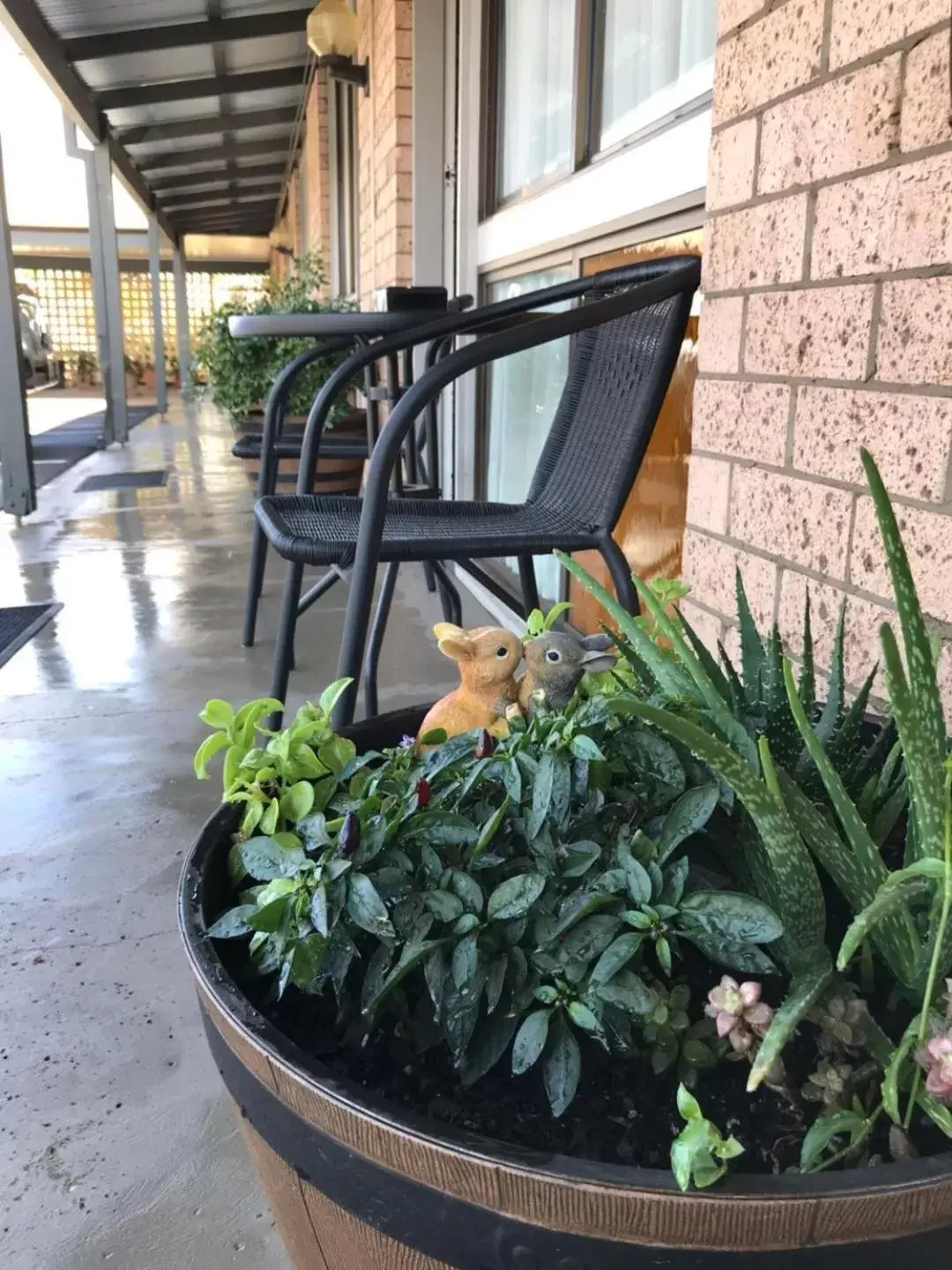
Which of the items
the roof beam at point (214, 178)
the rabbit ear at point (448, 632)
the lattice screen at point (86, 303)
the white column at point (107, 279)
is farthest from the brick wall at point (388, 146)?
the lattice screen at point (86, 303)

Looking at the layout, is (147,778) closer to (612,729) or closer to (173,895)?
(173,895)

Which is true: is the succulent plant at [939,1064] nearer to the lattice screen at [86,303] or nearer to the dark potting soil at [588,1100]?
the dark potting soil at [588,1100]

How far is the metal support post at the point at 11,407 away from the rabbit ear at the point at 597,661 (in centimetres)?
436

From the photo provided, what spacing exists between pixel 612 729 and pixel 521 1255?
333mm

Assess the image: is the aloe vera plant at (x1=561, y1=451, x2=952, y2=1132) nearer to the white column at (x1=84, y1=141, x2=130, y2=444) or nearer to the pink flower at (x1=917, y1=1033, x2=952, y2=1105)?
the pink flower at (x1=917, y1=1033, x2=952, y2=1105)

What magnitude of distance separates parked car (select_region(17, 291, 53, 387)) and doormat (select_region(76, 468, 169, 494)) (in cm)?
911

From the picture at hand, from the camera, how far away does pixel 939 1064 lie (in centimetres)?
48

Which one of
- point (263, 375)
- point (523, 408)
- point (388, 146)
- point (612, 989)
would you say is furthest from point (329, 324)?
point (388, 146)

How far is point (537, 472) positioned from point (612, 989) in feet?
4.64

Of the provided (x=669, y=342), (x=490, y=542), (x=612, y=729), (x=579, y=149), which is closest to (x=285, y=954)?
(x=612, y=729)

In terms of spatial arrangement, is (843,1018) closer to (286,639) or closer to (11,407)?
(286,639)

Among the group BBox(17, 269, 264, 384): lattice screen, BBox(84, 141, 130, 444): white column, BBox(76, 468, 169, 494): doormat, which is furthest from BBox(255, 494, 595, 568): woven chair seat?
BBox(17, 269, 264, 384): lattice screen

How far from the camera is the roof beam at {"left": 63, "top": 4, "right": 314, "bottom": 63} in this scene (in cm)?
645

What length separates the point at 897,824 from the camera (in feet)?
2.44
